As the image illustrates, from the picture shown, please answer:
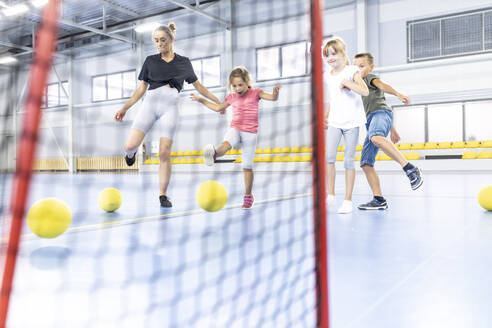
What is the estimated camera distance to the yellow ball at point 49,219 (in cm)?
232

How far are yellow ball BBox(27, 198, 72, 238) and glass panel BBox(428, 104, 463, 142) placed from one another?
1160 cm

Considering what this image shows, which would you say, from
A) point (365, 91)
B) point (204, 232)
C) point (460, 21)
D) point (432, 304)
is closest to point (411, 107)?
point (460, 21)

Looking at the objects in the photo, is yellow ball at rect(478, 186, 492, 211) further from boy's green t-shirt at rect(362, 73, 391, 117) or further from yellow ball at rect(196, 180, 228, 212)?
yellow ball at rect(196, 180, 228, 212)

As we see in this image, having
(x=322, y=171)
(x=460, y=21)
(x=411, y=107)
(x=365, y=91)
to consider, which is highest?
(x=460, y=21)

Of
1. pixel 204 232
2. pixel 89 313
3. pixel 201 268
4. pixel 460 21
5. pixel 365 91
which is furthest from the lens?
pixel 460 21

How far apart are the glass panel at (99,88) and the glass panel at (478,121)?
12.7 meters

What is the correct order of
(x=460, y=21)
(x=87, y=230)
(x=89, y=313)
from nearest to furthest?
(x=89, y=313) → (x=87, y=230) → (x=460, y=21)

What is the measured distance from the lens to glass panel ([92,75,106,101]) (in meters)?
16.4

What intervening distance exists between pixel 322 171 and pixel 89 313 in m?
0.80

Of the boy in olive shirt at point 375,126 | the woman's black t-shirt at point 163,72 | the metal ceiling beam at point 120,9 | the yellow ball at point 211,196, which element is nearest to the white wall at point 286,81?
the metal ceiling beam at point 120,9

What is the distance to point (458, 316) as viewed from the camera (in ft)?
3.77

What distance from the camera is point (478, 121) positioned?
11539 millimetres

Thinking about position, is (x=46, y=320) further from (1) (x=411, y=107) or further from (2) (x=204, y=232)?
(1) (x=411, y=107)

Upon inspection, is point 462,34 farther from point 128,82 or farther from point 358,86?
point 128,82
